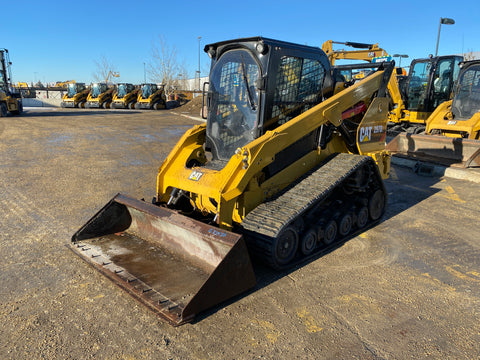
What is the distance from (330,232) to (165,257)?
2.10 metres

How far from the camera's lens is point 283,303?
348cm

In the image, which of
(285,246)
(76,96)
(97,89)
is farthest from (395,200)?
(76,96)

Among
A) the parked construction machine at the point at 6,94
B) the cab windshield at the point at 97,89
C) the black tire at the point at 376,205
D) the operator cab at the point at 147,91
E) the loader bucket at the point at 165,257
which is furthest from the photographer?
the cab windshield at the point at 97,89

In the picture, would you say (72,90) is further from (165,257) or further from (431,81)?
(165,257)

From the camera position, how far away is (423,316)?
335cm

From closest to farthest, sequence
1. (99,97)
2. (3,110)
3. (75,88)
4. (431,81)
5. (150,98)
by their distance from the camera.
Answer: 1. (431,81)
2. (3,110)
3. (150,98)
4. (99,97)
5. (75,88)

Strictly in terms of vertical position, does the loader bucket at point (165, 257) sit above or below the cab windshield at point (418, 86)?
below

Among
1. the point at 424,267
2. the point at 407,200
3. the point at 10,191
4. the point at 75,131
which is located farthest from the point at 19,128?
the point at 424,267

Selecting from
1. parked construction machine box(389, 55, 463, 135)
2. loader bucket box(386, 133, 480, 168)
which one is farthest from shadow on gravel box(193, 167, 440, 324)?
parked construction machine box(389, 55, 463, 135)

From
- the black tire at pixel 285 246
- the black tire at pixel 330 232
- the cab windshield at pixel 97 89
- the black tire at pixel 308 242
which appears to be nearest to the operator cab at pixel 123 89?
the cab windshield at pixel 97 89

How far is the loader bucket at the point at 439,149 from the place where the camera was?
8.97m

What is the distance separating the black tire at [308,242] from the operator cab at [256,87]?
1.35 meters

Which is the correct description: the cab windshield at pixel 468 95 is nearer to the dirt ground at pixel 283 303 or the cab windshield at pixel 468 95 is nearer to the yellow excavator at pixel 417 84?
the yellow excavator at pixel 417 84

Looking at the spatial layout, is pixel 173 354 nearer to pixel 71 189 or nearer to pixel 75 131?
pixel 71 189
